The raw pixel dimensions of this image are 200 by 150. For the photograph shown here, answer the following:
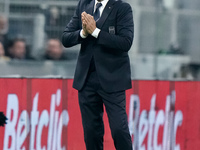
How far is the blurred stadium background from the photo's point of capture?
9.45 m

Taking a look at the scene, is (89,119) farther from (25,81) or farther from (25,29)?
(25,29)

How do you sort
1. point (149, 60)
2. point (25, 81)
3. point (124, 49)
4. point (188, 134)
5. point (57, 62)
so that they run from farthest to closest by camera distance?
point (149, 60) → point (57, 62) → point (188, 134) → point (25, 81) → point (124, 49)

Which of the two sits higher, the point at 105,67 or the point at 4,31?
the point at 4,31

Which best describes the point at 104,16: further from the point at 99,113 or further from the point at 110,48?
the point at 99,113

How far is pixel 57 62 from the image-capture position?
31.3 ft

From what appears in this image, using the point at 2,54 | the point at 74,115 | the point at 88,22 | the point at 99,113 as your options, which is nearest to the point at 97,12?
the point at 88,22

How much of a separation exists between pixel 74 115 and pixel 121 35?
1890 millimetres

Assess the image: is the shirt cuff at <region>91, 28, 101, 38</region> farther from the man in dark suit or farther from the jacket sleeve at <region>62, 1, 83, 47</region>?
the jacket sleeve at <region>62, 1, 83, 47</region>

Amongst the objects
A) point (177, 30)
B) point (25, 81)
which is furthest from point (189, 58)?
point (25, 81)

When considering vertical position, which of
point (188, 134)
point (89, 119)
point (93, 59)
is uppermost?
point (93, 59)

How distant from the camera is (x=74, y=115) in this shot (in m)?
7.23

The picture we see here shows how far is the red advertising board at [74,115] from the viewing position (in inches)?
270

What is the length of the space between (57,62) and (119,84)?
400 cm

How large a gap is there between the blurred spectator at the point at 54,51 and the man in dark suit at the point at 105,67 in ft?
12.6
